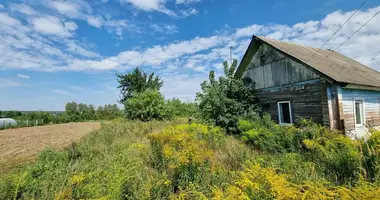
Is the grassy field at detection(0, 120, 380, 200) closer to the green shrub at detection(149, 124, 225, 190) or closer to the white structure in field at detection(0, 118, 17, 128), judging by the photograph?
the green shrub at detection(149, 124, 225, 190)

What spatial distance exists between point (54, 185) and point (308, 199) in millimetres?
3607

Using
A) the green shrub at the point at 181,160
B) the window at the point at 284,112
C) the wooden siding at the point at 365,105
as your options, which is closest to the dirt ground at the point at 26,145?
the green shrub at the point at 181,160

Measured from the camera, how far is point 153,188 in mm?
3490

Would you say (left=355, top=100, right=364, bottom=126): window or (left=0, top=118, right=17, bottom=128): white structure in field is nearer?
(left=355, top=100, right=364, bottom=126): window

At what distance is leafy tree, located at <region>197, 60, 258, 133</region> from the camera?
37.4 ft

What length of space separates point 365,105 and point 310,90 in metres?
3.27

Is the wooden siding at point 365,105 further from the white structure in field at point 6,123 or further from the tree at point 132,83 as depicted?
the white structure in field at point 6,123

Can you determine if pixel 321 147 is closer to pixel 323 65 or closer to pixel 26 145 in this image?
pixel 323 65

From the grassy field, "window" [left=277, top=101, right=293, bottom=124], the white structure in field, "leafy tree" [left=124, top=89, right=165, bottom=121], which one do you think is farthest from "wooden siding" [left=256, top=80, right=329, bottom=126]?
the white structure in field

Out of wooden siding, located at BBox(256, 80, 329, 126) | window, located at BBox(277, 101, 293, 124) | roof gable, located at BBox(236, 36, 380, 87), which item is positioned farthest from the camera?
window, located at BBox(277, 101, 293, 124)

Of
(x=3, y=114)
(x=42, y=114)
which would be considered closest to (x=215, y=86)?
(x=42, y=114)

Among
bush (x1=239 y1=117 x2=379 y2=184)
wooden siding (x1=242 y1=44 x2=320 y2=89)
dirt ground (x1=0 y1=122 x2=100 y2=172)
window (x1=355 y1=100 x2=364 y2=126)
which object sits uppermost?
wooden siding (x1=242 y1=44 x2=320 y2=89)

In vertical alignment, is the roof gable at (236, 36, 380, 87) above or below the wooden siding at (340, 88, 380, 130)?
above

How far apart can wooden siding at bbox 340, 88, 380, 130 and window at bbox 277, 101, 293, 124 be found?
7.56ft
